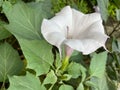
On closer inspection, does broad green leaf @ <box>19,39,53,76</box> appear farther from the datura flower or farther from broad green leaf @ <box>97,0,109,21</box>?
broad green leaf @ <box>97,0,109,21</box>

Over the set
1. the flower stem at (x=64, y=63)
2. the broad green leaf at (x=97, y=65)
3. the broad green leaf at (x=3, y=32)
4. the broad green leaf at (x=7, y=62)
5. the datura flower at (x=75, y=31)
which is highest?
the datura flower at (x=75, y=31)

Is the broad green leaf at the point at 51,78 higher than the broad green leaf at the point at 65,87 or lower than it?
higher

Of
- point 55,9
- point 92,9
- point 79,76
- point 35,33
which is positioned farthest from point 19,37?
point 92,9

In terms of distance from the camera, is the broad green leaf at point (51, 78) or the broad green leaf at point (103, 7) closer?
the broad green leaf at point (51, 78)

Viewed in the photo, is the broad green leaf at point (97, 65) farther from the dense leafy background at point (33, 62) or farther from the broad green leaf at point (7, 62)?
the broad green leaf at point (7, 62)

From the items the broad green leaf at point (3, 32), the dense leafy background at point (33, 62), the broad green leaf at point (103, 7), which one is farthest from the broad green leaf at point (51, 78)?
the broad green leaf at point (103, 7)

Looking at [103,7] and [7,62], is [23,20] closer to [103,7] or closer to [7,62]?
[7,62]
